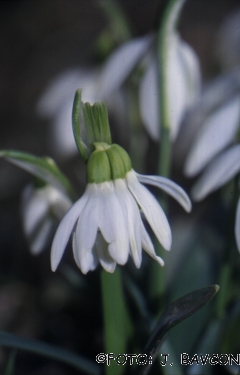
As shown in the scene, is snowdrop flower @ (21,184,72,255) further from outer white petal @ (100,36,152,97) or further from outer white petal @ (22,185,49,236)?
outer white petal @ (100,36,152,97)

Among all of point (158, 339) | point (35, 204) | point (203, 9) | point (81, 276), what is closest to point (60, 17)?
point (203, 9)

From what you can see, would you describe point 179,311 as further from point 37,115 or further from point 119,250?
point 37,115

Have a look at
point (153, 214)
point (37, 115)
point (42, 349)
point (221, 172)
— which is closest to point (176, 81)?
point (221, 172)

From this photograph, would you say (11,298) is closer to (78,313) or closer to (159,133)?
(78,313)

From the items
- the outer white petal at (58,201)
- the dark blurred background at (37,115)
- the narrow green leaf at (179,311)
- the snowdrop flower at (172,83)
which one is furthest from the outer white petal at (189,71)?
the narrow green leaf at (179,311)

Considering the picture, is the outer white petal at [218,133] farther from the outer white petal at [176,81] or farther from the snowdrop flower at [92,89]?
the snowdrop flower at [92,89]

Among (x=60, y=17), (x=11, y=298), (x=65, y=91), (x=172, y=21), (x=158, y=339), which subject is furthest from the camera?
(x=60, y=17)
